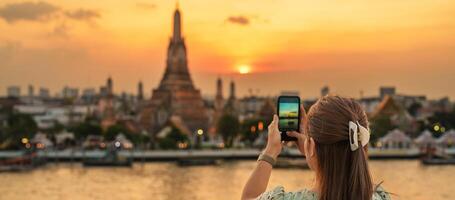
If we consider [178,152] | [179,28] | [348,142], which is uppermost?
[179,28]

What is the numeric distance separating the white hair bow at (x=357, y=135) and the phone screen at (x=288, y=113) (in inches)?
6.7

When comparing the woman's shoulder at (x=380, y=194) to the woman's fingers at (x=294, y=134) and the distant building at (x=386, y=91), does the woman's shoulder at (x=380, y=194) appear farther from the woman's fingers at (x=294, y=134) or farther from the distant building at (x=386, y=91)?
the distant building at (x=386, y=91)

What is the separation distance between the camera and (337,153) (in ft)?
4.26

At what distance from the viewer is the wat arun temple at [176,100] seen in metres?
45.4

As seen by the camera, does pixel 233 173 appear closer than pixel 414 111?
Yes

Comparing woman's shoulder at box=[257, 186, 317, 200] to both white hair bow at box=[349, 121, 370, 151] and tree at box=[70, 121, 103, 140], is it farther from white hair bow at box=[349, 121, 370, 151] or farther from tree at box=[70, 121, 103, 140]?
tree at box=[70, 121, 103, 140]

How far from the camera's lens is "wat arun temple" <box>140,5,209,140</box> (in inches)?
1787

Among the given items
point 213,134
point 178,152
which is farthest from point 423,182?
point 213,134

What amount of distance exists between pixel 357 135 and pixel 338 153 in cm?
4

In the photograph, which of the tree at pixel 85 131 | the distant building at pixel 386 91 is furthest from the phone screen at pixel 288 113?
the distant building at pixel 386 91

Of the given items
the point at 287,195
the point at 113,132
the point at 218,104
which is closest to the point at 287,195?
the point at 287,195

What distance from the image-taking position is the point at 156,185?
2066cm

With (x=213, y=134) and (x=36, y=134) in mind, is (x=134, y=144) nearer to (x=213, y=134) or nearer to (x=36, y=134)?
(x=36, y=134)

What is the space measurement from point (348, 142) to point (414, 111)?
6252cm
